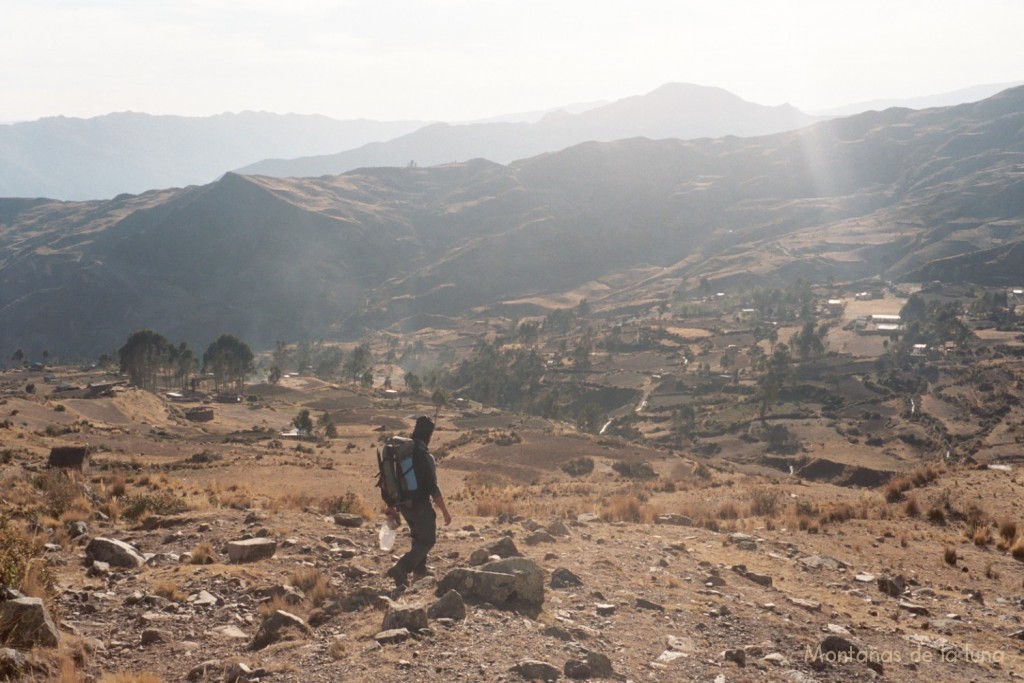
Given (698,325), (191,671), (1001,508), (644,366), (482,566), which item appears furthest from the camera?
(698,325)

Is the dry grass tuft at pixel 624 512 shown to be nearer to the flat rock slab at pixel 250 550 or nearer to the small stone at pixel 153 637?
the flat rock slab at pixel 250 550

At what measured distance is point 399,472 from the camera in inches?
438

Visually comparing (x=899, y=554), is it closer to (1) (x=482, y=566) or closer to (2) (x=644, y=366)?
(1) (x=482, y=566)

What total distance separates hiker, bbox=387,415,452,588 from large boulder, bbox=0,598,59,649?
4.71 metres

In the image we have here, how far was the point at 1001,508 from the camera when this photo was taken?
20.0 m

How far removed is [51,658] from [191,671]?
1.39 metres

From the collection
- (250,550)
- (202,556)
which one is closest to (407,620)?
(250,550)

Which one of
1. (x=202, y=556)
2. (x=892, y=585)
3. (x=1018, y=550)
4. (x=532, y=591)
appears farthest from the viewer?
(x=1018, y=550)

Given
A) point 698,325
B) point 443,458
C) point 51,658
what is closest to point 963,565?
point 51,658

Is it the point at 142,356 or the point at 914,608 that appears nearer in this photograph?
the point at 914,608

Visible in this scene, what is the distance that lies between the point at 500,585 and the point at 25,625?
5.60m

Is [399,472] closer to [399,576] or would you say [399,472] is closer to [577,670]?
[399,576]

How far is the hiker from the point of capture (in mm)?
11109

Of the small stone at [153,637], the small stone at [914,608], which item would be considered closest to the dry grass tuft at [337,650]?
the small stone at [153,637]
